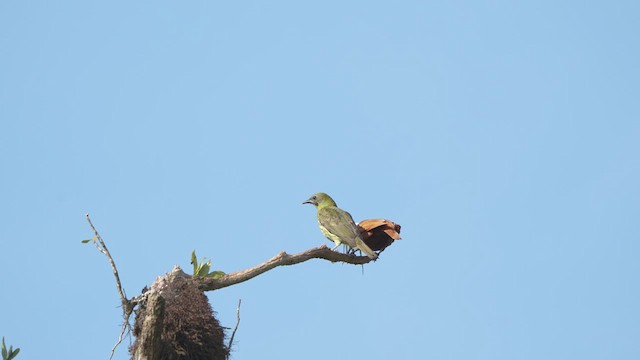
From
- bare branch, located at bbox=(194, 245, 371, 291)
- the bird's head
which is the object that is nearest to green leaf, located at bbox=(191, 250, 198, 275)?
bare branch, located at bbox=(194, 245, 371, 291)

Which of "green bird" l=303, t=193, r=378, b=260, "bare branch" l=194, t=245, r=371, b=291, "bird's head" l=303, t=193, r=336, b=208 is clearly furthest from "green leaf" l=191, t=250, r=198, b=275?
"bird's head" l=303, t=193, r=336, b=208

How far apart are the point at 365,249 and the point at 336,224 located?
892 millimetres

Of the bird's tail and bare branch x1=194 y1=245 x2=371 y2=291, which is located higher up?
the bird's tail

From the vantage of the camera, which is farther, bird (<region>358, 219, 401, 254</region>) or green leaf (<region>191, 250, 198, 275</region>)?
bird (<region>358, 219, 401, 254</region>)

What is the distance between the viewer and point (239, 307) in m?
9.33

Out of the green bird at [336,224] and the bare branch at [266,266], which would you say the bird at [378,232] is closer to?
the green bird at [336,224]

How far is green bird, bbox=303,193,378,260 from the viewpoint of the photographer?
11305 mm

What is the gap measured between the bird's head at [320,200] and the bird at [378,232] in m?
1.55

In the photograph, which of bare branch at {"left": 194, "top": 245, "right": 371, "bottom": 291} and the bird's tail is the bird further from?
bare branch at {"left": 194, "top": 245, "right": 371, "bottom": 291}

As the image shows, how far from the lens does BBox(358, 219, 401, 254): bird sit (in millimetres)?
11242

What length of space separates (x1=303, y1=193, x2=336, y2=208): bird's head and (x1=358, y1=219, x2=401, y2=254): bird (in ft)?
5.08

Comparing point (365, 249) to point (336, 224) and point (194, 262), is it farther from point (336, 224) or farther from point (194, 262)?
point (194, 262)

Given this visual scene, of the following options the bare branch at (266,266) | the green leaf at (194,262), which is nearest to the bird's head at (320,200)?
the bare branch at (266,266)

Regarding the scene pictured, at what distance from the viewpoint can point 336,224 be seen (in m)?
12.0
